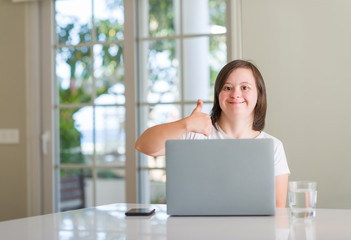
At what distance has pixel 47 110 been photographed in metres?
3.72

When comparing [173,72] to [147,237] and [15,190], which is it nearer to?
[15,190]

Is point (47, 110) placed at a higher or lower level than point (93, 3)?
lower

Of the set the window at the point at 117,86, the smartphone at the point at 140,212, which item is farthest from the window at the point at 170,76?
the smartphone at the point at 140,212

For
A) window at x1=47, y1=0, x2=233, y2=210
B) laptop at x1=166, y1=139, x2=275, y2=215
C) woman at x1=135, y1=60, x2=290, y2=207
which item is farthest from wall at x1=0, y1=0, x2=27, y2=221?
laptop at x1=166, y1=139, x2=275, y2=215

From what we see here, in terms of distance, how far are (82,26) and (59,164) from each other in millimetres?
1375

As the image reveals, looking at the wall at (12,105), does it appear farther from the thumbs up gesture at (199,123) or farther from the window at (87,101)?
the thumbs up gesture at (199,123)

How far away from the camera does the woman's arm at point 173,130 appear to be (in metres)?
1.71

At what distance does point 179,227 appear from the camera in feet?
4.27

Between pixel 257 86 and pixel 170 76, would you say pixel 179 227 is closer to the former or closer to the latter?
pixel 257 86

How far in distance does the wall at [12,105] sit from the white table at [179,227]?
2.29 meters

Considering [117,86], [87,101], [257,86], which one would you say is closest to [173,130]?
[257,86]

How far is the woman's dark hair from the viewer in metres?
2.04

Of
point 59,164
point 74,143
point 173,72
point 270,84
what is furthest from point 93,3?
point 173,72

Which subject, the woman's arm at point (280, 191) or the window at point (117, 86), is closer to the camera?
the woman's arm at point (280, 191)
